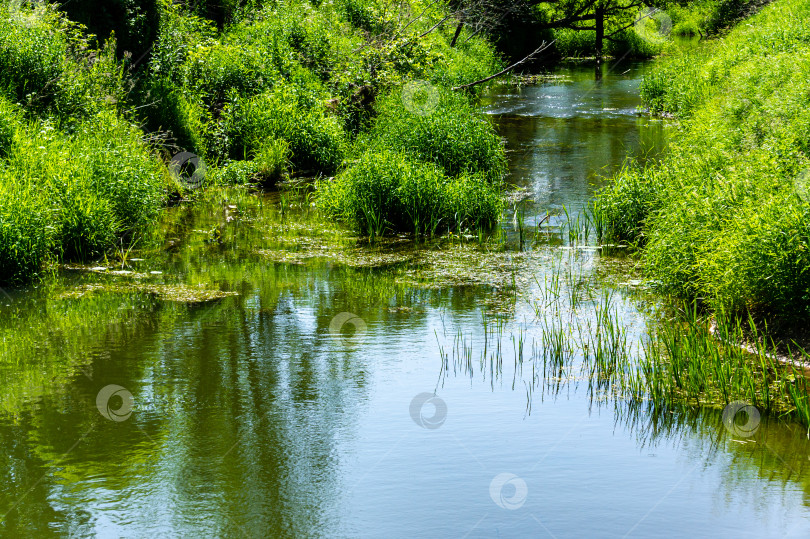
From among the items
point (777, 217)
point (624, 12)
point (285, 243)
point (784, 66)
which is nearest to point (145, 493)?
point (777, 217)

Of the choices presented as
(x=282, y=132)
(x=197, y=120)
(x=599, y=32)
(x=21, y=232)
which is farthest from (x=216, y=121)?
(x=599, y=32)

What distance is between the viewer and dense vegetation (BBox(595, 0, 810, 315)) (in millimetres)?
7859

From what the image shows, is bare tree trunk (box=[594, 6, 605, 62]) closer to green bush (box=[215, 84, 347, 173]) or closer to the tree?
the tree

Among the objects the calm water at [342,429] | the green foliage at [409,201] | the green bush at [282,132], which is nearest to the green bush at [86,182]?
the calm water at [342,429]

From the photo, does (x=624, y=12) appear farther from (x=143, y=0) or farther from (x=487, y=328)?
(x=487, y=328)

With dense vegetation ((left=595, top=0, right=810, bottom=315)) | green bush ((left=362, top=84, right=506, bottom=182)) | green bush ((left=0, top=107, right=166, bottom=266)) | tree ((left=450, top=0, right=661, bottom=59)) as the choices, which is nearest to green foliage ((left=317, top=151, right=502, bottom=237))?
green bush ((left=362, top=84, right=506, bottom=182))

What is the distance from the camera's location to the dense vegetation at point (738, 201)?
7.86m

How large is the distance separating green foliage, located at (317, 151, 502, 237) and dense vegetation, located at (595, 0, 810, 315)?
1.99 metres

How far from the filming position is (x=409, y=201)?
12672 millimetres

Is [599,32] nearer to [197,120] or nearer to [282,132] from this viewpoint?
[282,132]

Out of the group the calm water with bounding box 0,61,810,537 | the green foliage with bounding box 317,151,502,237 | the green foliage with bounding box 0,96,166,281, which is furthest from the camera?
the green foliage with bounding box 317,151,502,237

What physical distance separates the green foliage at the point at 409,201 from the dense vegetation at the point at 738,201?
6.53 ft

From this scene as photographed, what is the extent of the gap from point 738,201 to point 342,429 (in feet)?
17.4

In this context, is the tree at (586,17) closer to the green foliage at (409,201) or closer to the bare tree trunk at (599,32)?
the bare tree trunk at (599,32)
